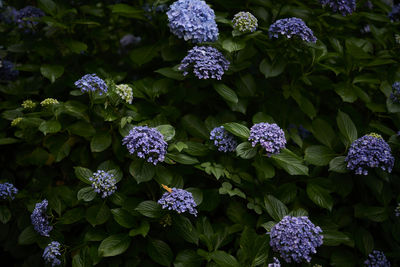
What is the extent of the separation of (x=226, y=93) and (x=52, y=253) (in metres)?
1.30

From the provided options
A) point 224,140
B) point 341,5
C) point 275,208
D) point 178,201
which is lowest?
point 275,208

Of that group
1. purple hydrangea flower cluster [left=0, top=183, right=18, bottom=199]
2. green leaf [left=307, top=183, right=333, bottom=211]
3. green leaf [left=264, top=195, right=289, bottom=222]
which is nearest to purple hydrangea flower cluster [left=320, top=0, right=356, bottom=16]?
green leaf [left=307, top=183, right=333, bottom=211]

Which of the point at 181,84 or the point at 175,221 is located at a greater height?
the point at 181,84

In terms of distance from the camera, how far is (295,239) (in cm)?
184

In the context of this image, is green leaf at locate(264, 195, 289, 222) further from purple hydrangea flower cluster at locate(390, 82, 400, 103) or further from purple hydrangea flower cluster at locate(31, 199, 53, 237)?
purple hydrangea flower cluster at locate(31, 199, 53, 237)

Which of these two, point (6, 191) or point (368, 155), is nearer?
point (368, 155)

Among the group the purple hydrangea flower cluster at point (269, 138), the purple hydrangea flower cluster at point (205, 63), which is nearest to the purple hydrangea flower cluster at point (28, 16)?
the purple hydrangea flower cluster at point (205, 63)

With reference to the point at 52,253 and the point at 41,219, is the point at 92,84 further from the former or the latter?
the point at 52,253

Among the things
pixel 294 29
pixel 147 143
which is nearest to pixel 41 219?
pixel 147 143

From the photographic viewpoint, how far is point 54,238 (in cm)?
224

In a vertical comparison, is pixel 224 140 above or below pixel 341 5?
below

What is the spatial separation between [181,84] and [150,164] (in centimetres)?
71

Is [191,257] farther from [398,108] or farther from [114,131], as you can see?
[398,108]

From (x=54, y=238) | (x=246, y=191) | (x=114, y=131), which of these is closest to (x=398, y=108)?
(x=246, y=191)
